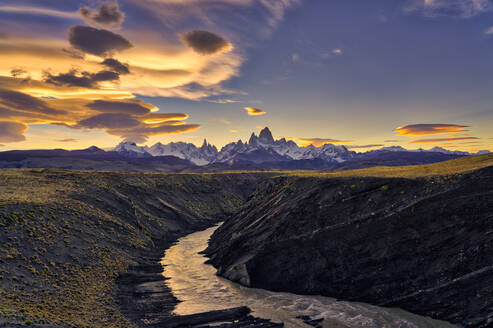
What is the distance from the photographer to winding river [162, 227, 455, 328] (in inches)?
976

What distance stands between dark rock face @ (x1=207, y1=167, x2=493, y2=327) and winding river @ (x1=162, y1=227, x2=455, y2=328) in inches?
47.2

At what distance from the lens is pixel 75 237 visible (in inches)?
1598

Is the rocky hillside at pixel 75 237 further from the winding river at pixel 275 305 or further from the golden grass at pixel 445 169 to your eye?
the golden grass at pixel 445 169

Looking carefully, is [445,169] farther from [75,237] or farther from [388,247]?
[75,237]

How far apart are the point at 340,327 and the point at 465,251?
13588 mm

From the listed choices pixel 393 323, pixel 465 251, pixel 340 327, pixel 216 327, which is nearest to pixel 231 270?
pixel 216 327

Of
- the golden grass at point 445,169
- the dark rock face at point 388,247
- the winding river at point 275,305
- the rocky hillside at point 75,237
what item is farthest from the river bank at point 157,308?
the golden grass at point 445,169

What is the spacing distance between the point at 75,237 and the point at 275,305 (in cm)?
3051

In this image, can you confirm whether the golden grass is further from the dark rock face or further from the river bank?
the river bank

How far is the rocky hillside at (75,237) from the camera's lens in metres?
25.4

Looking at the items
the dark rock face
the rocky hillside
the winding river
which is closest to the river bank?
the winding river

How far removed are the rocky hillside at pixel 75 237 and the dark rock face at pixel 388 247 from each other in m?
16.9

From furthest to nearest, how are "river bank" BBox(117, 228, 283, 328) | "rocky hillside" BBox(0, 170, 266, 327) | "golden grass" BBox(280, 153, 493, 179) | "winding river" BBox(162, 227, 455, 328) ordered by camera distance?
"golden grass" BBox(280, 153, 493, 179) < "river bank" BBox(117, 228, 283, 328) < "rocky hillside" BBox(0, 170, 266, 327) < "winding river" BBox(162, 227, 455, 328)

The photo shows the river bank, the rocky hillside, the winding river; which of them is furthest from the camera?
the river bank
